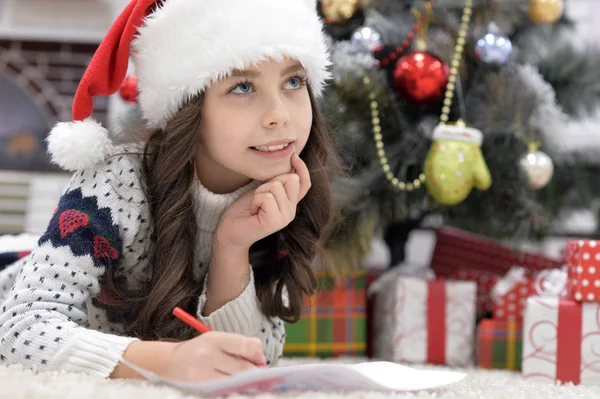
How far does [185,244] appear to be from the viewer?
31.8 inches

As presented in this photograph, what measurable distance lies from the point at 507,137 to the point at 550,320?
1.20 feet

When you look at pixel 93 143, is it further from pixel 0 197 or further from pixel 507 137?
pixel 0 197

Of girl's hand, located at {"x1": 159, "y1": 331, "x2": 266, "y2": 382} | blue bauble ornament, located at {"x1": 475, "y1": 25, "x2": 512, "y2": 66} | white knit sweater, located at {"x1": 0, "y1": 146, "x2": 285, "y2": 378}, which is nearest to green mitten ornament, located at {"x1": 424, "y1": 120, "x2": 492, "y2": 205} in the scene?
blue bauble ornament, located at {"x1": 475, "y1": 25, "x2": 512, "y2": 66}

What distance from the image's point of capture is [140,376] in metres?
0.59

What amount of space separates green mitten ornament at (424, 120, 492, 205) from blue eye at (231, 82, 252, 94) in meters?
0.51

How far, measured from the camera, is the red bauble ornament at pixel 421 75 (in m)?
1.21

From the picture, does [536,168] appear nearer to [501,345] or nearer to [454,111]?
[454,111]

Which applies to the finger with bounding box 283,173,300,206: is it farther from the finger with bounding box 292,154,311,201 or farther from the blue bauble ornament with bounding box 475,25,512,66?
the blue bauble ornament with bounding box 475,25,512,66

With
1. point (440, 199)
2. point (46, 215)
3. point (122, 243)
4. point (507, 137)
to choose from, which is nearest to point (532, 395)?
point (122, 243)

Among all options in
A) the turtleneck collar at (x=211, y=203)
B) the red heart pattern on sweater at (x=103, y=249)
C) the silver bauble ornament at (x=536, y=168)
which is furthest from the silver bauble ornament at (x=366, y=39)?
the red heart pattern on sweater at (x=103, y=249)

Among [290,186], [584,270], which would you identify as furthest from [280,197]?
[584,270]

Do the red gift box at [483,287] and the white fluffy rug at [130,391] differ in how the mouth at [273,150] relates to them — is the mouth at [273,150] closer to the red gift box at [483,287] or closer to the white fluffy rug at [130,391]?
the white fluffy rug at [130,391]

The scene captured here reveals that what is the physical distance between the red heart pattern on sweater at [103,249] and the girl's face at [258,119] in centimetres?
16

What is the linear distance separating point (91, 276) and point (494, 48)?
873 millimetres
